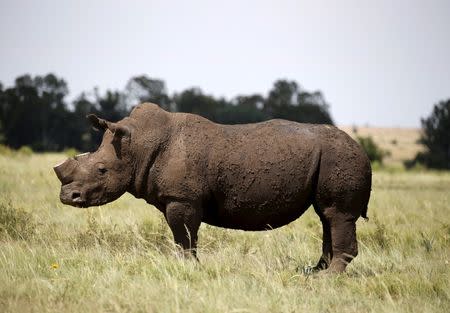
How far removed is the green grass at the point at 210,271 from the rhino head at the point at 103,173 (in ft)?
2.13

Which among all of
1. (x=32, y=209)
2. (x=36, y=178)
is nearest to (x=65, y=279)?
(x=32, y=209)

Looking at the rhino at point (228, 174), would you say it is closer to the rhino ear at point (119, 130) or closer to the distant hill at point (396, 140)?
the rhino ear at point (119, 130)

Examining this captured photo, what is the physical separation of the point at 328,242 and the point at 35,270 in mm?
3153

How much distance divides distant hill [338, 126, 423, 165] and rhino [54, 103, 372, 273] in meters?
Result: 58.4

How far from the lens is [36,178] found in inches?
567

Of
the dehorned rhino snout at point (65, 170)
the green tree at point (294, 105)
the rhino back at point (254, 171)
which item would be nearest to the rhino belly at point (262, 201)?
the rhino back at point (254, 171)

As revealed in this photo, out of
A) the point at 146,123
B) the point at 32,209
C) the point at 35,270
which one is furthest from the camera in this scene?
the point at 32,209

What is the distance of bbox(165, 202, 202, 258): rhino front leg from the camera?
605 centimetres

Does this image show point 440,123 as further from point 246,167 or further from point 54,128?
point 246,167

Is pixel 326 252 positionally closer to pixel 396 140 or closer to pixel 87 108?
pixel 87 108

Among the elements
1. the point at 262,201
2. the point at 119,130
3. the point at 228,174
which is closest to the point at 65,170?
the point at 119,130

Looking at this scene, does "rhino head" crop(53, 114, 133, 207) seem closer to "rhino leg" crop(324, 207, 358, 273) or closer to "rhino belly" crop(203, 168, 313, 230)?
"rhino belly" crop(203, 168, 313, 230)

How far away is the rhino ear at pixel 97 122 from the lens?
6347 millimetres

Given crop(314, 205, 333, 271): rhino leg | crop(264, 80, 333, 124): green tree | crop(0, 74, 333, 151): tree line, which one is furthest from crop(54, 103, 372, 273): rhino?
crop(264, 80, 333, 124): green tree
